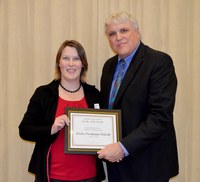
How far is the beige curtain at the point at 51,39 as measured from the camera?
2588 mm

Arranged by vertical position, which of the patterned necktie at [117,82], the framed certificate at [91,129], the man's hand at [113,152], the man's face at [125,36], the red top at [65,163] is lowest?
the red top at [65,163]

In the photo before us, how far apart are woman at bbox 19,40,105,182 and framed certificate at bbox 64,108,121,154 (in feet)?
0.24

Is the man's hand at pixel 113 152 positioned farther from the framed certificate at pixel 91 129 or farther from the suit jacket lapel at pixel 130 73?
the suit jacket lapel at pixel 130 73

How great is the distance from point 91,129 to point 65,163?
29cm

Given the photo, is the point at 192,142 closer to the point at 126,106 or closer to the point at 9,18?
the point at 126,106

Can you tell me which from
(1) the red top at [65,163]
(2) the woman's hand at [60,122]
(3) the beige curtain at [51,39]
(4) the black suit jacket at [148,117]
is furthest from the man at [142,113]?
(3) the beige curtain at [51,39]

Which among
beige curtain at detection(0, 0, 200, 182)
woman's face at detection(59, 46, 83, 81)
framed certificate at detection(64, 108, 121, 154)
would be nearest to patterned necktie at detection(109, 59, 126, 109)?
framed certificate at detection(64, 108, 121, 154)

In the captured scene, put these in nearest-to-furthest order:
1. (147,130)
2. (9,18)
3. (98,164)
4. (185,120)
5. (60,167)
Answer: (147,130)
(60,167)
(98,164)
(9,18)
(185,120)

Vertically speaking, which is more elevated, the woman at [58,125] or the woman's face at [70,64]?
the woman's face at [70,64]

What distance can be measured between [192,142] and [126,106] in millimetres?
1213

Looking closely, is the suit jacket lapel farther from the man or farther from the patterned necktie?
the patterned necktie

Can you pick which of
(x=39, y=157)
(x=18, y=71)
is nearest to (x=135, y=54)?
(x=39, y=157)

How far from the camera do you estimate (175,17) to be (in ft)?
8.86

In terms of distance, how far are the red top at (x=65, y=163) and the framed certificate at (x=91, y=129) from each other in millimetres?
158
